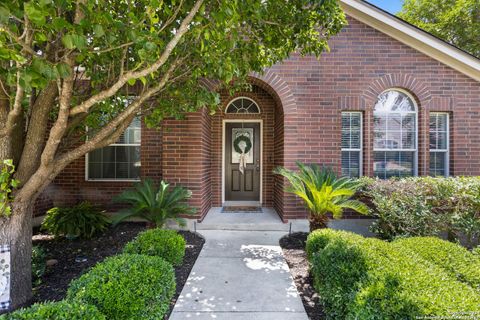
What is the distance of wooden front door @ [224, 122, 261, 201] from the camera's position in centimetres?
733

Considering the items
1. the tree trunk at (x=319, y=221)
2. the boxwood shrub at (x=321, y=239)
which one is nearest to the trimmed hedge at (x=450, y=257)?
the boxwood shrub at (x=321, y=239)

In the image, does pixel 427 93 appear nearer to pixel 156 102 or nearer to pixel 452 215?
pixel 452 215

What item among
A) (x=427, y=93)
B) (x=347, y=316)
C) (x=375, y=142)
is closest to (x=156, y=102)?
(x=347, y=316)

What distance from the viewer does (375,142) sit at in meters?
6.05

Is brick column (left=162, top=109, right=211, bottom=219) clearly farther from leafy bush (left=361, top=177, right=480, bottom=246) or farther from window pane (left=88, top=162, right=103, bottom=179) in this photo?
leafy bush (left=361, top=177, right=480, bottom=246)

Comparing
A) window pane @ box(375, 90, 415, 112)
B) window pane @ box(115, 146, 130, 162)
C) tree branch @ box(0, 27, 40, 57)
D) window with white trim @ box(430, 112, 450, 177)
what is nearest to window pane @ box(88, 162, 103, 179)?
window pane @ box(115, 146, 130, 162)

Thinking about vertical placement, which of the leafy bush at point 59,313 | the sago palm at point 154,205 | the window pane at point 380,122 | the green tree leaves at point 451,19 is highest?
the green tree leaves at point 451,19

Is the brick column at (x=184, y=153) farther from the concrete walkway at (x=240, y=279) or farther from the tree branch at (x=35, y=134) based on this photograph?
the tree branch at (x=35, y=134)

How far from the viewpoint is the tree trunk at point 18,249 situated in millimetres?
2704

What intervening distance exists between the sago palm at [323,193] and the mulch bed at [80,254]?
2.07 meters

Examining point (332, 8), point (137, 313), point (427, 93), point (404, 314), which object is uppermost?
point (332, 8)

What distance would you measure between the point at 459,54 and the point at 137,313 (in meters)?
7.63

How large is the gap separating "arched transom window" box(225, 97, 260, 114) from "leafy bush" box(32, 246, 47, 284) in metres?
5.07

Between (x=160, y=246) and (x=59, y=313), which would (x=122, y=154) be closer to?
(x=160, y=246)
